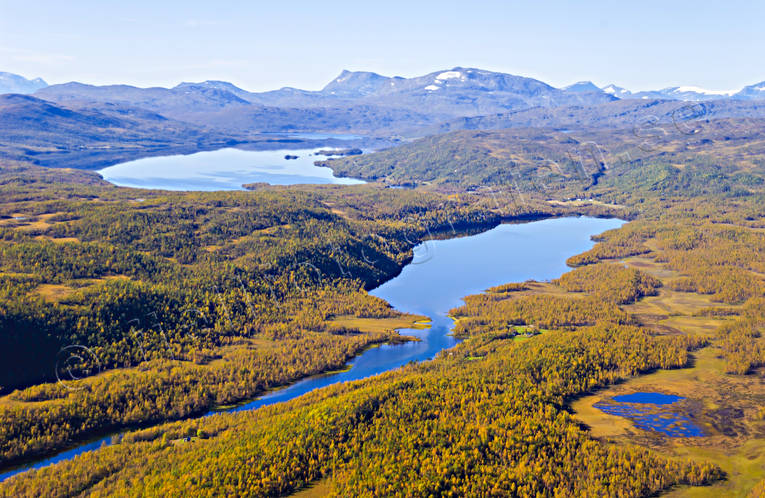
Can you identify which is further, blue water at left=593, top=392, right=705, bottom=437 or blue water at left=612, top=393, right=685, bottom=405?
blue water at left=612, top=393, right=685, bottom=405

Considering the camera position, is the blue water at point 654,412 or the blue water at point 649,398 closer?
the blue water at point 654,412

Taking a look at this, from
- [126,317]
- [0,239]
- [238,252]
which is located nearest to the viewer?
[126,317]

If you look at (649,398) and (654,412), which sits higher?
(649,398)

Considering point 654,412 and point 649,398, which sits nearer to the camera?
point 654,412

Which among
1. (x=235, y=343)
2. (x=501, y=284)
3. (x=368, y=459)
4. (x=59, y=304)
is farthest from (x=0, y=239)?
(x=501, y=284)

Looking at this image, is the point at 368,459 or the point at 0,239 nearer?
the point at 368,459

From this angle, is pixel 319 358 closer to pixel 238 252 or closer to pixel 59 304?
A: pixel 59 304

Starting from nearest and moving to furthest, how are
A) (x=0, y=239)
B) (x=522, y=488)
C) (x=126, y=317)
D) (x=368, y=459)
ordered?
(x=522, y=488) < (x=368, y=459) < (x=126, y=317) < (x=0, y=239)

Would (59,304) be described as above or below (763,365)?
above
